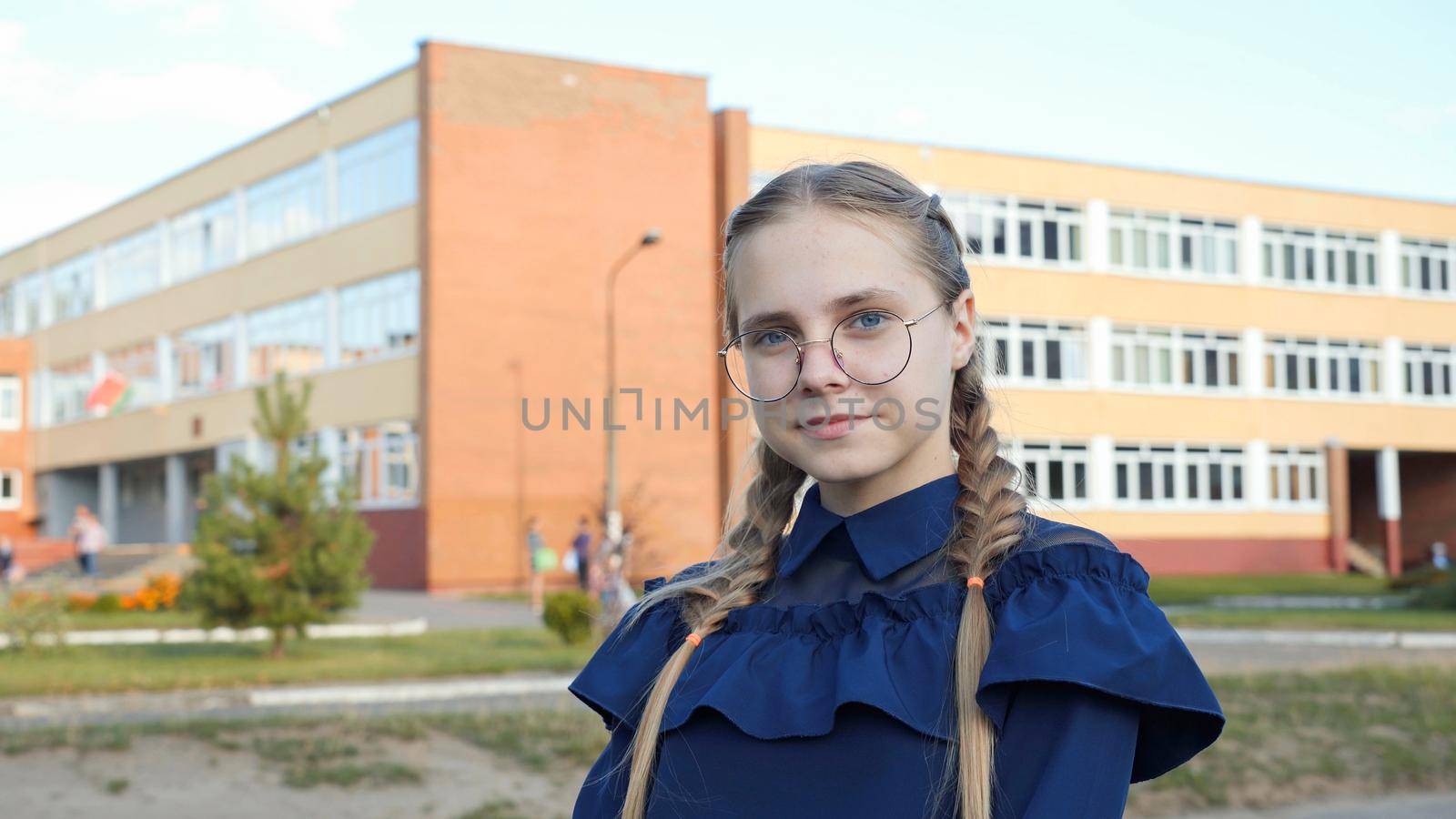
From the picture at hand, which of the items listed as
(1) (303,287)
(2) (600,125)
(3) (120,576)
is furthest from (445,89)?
(3) (120,576)

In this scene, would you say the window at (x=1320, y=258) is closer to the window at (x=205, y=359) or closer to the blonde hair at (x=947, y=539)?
the window at (x=205, y=359)

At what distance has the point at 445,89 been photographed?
3569 cm

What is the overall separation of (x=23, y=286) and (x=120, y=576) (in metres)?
28.3

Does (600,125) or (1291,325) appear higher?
(600,125)

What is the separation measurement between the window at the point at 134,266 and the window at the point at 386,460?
49.8ft

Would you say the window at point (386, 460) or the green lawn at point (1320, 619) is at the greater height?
the window at point (386, 460)

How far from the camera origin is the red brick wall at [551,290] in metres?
35.8

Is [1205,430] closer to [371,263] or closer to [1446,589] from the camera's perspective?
[1446,589]

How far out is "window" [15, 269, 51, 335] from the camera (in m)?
59.2

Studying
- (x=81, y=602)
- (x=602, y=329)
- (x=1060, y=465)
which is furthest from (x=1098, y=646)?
(x=1060, y=465)

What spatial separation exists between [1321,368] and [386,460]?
29329mm

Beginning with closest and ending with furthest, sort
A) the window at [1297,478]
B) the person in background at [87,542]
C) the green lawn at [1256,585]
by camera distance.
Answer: the green lawn at [1256,585] → the person in background at [87,542] → the window at [1297,478]

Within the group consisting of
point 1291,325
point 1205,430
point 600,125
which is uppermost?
point 600,125

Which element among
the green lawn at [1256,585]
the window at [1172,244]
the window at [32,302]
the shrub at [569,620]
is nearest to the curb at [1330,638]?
the green lawn at [1256,585]
